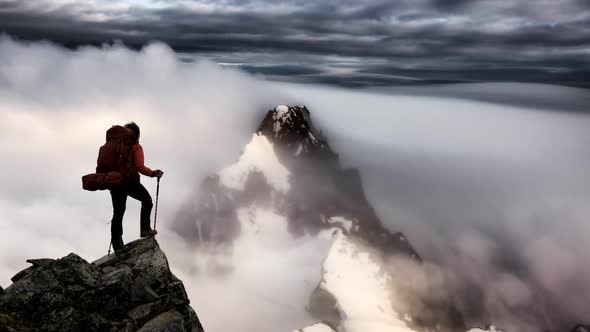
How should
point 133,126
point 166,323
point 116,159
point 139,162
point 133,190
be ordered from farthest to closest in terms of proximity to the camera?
1. point 133,190
2. point 133,126
3. point 139,162
4. point 116,159
5. point 166,323

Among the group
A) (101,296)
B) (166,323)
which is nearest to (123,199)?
(101,296)

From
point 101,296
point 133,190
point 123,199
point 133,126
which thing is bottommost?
point 101,296

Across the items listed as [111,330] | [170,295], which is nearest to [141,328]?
[111,330]

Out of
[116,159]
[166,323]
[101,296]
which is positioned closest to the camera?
[101,296]

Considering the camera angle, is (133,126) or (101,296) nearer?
(101,296)

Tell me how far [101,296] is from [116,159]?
17.0ft

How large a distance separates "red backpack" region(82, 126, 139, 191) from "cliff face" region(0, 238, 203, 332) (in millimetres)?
3207

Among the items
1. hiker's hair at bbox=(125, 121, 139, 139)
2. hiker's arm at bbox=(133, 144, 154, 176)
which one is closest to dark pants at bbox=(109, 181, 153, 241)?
hiker's arm at bbox=(133, 144, 154, 176)

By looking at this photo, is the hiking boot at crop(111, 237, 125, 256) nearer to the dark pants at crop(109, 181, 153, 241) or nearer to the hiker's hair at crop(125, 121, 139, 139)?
the dark pants at crop(109, 181, 153, 241)

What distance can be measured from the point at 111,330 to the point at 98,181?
5.46m

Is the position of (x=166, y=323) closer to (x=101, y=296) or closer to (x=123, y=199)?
(x=101, y=296)

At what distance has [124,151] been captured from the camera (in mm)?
17953

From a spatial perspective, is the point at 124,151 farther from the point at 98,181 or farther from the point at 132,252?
the point at 132,252

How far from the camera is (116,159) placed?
17.9 metres
